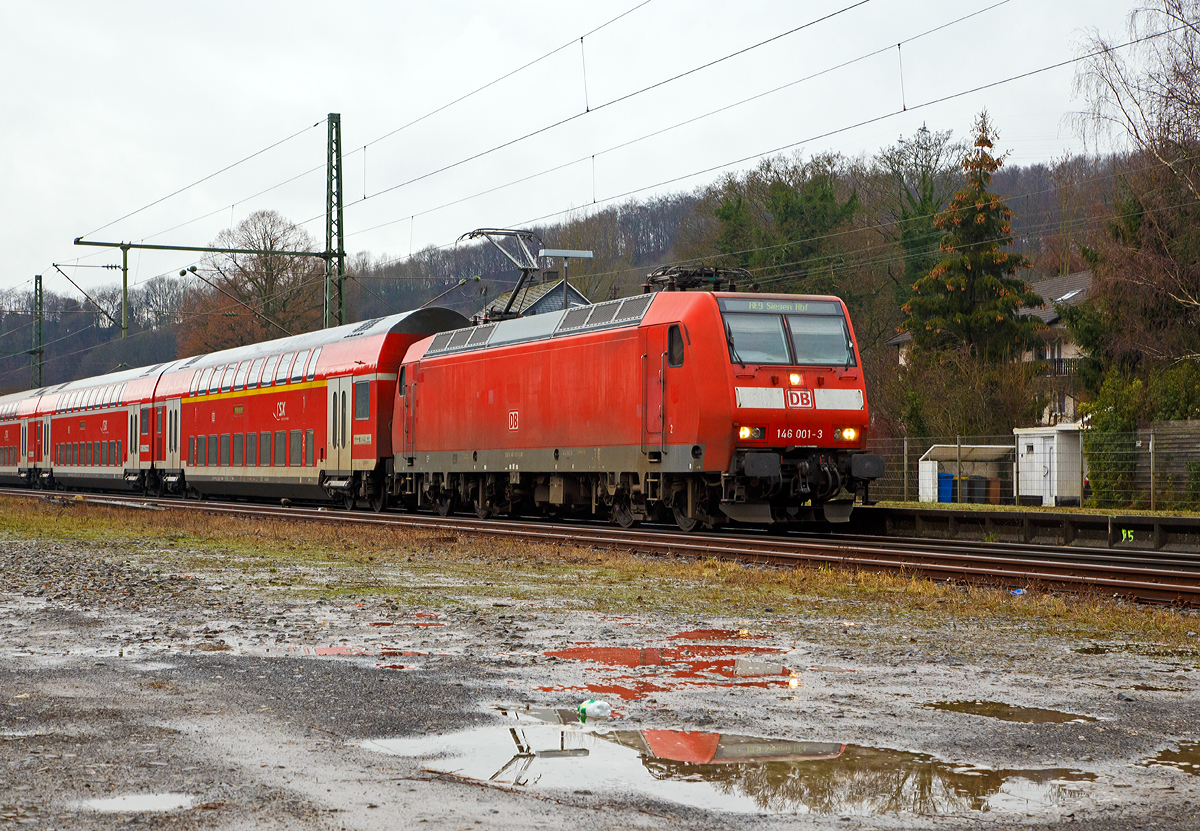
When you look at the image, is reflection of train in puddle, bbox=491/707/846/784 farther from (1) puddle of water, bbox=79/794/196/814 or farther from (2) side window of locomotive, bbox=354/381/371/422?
(2) side window of locomotive, bbox=354/381/371/422

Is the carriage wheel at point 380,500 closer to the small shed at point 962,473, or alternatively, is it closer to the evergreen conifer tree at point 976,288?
the small shed at point 962,473

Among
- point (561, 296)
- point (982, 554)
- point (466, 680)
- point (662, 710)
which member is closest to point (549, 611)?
point (466, 680)

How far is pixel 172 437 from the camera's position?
37375 millimetres

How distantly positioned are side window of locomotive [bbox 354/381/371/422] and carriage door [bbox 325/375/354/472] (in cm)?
A: 24

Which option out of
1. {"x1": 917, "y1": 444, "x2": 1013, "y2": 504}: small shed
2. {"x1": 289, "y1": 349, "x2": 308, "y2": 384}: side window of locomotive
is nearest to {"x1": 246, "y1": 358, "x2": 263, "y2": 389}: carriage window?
{"x1": 289, "y1": 349, "x2": 308, "y2": 384}: side window of locomotive

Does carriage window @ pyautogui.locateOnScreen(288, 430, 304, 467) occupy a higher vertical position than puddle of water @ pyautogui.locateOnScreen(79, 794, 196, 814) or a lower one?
higher

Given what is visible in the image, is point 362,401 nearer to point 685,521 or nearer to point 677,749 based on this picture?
point 685,521

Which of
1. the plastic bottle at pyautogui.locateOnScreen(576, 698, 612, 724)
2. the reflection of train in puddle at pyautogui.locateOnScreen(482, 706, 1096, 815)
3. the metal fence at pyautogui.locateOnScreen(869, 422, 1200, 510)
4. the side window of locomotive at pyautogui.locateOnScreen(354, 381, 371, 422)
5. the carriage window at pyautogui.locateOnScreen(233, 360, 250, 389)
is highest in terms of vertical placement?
the carriage window at pyautogui.locateOnScreen(233, 360, 250, 389)

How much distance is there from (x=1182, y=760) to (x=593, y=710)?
8.68 feet

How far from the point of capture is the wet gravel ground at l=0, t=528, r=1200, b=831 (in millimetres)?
4648

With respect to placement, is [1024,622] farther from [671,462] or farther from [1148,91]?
[1148,91]

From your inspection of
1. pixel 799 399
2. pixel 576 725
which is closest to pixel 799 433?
pixel 799 399

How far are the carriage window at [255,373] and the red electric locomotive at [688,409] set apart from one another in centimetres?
1088

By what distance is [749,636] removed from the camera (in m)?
9.09
